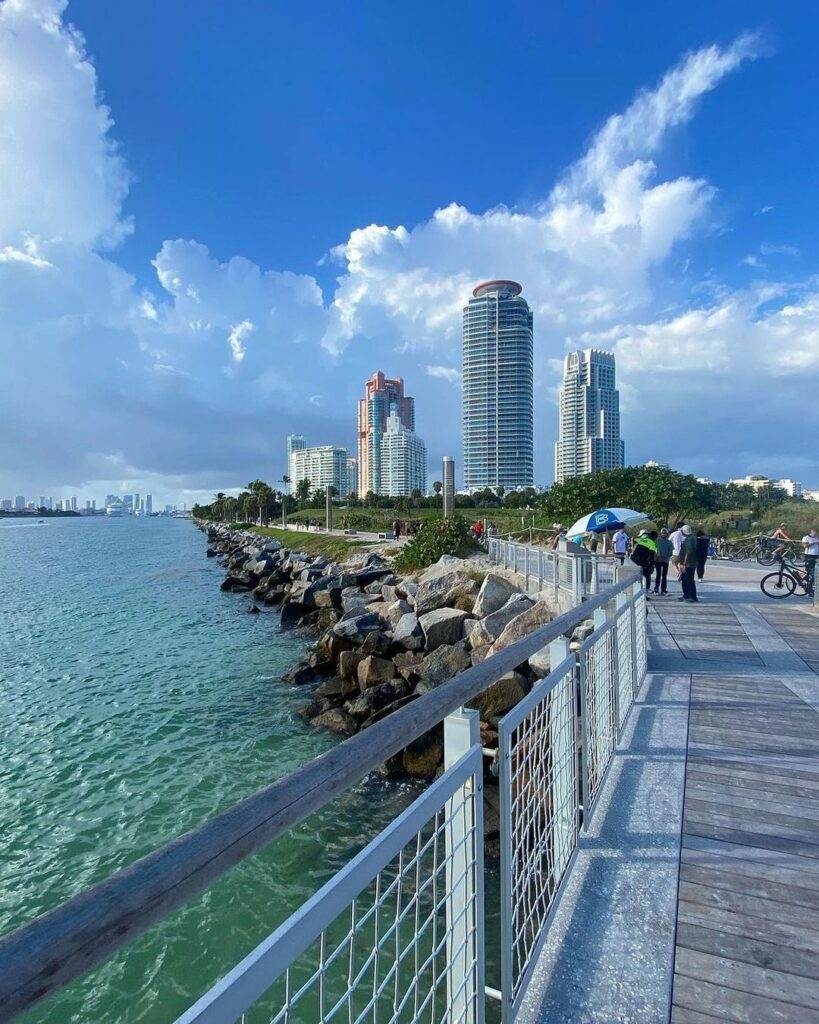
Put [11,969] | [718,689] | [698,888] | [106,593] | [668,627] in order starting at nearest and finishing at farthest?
1. [11,969]
2. [698,888]
3. [718,689]
4. [668,627]
5. [106,593]

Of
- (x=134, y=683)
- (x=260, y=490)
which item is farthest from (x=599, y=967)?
(x=260, y=490)

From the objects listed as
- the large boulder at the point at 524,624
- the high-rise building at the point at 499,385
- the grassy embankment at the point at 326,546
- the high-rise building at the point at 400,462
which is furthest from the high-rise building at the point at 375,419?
the large boulder at the point at 524,624

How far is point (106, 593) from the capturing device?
26.3 m

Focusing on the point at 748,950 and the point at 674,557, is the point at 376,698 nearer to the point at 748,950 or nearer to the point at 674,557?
the point at 674,557

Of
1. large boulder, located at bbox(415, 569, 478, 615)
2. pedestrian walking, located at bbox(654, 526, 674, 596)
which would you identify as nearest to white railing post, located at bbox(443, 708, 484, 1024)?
large boulder, located at bbox(415, 569, 478, 615)

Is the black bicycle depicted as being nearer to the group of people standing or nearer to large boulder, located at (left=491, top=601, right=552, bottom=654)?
the group of people standing

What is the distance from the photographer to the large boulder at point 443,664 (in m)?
9.54

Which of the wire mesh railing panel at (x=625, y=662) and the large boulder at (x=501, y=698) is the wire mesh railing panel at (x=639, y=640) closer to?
the wire mesh railing panel at (x=625, y=662)

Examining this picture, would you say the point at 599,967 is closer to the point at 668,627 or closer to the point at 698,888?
the point at 698,888

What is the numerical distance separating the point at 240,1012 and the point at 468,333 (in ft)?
328

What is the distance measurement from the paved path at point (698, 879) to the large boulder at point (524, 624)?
422 cm

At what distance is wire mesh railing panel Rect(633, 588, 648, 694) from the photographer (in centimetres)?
572

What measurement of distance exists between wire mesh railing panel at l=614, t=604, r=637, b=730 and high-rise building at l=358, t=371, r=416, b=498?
118 meters

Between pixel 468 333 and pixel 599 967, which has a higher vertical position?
pixel 468 333
